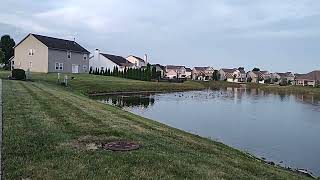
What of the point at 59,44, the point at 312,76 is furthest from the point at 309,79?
the point at 59,44

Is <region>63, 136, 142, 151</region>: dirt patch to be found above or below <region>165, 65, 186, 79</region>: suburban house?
below

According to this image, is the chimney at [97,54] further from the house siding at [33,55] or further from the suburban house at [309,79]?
the suburban house at [309,79]

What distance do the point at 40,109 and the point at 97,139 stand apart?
6213mm

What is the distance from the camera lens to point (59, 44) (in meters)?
71.0

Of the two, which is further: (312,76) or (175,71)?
(175,71)

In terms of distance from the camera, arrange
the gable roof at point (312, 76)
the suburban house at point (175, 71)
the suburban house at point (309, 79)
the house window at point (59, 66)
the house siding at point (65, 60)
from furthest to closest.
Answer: the suburban house at point (175, 71) < the gable roof at point (312, 76) < the suburban house at point (309, 79) < the house window at point (59, 66) < the house siding at point (65, 60)

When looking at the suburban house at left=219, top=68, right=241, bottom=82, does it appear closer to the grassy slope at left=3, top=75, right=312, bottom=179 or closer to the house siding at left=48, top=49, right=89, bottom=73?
the house siding at left=48, top=49, right=89, bottom=73

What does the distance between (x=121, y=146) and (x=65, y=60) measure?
209 feet

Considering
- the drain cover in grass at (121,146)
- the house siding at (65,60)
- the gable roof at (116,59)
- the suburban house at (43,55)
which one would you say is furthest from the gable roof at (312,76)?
the drain cover in grass at (121,146)

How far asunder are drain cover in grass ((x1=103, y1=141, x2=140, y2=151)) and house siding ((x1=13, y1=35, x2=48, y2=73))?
58.8 m

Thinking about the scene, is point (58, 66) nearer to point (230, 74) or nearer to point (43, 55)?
point (43, 55)

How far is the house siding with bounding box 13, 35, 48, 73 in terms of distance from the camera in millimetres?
66812

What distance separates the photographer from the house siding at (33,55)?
66.8 m

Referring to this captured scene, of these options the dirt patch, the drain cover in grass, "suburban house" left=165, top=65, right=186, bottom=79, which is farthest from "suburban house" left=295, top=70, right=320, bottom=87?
the drain cover in grass
